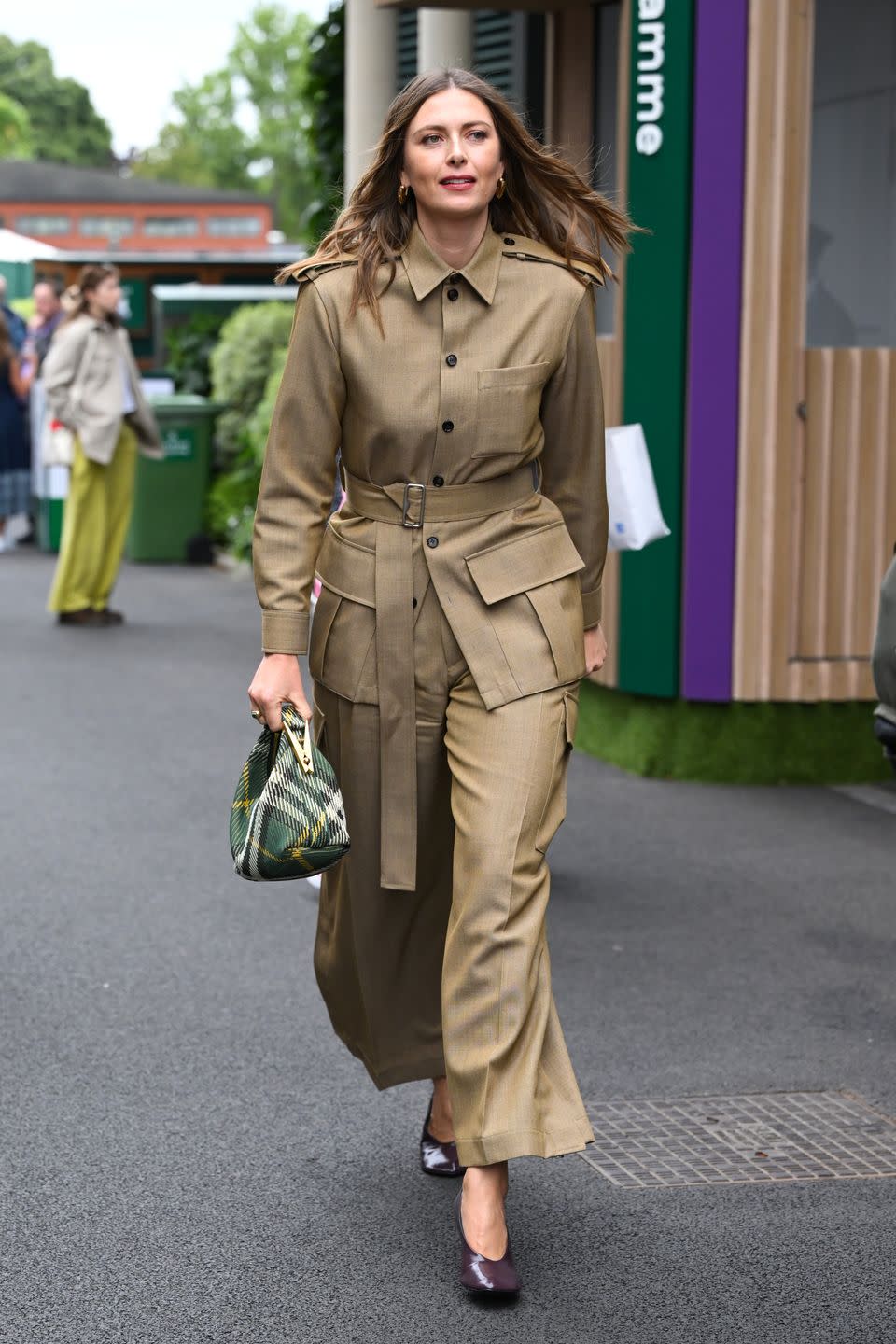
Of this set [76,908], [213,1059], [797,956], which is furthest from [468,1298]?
[76,908]

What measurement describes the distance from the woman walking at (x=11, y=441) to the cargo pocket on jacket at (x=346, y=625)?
1394cm

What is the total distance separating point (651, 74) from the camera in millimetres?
8523

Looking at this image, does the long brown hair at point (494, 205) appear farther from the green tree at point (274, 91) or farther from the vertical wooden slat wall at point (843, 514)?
the green tree at point (274, 91)

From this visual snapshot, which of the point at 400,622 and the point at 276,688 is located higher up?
the point at 400,622

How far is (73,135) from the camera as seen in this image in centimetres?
12762

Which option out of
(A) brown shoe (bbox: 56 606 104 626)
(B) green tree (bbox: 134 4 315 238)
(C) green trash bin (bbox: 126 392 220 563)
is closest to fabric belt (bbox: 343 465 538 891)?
(A) brown shoe (bbox: 56 606 104 626)

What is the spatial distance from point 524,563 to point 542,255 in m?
0.57

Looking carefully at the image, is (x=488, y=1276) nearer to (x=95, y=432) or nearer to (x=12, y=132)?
(x=95, y=432)

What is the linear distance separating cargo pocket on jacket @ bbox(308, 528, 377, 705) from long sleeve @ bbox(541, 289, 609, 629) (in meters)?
0.42

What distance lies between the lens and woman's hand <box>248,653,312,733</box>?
4043mm

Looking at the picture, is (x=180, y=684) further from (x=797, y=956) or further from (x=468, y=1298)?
(x=468, y=1298)

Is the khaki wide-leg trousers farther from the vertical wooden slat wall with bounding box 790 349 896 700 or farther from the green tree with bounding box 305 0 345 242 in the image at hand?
the green tree with bounding box 305 0 345 242

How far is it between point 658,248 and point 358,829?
4.86 meters

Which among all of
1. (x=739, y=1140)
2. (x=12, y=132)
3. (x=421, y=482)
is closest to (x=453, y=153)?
(x=421, y=482)
